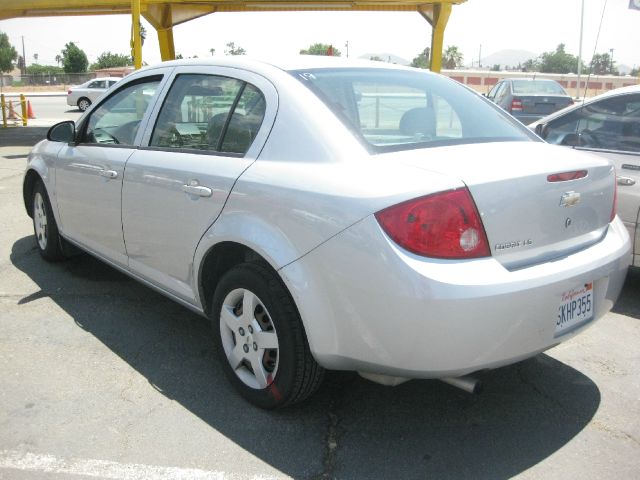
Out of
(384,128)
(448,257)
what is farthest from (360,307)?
(384,128)

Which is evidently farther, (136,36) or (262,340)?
(136,36)

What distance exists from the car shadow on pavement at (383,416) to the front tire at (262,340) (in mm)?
156

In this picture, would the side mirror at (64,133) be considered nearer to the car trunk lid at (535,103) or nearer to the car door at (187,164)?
the car door at (187,164)

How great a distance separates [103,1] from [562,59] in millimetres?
107105

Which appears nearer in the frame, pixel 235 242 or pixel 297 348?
pixel 297 348

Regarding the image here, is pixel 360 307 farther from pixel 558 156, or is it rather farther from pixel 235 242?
pixel 558 156

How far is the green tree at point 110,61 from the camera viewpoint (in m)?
84.8

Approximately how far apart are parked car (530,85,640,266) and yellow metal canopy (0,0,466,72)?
9.67 metres

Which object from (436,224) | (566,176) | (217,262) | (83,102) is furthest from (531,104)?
(83,102)

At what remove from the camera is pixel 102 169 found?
402 centimetres

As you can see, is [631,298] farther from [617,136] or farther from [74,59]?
[74,59]

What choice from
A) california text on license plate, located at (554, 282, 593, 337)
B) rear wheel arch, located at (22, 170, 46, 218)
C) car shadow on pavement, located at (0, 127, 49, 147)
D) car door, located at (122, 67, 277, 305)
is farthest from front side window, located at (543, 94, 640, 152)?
car shadow on pavement, located at (0, 127, 49, 147)

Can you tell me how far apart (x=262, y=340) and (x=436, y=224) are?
1045 mm

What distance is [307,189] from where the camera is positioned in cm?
265
